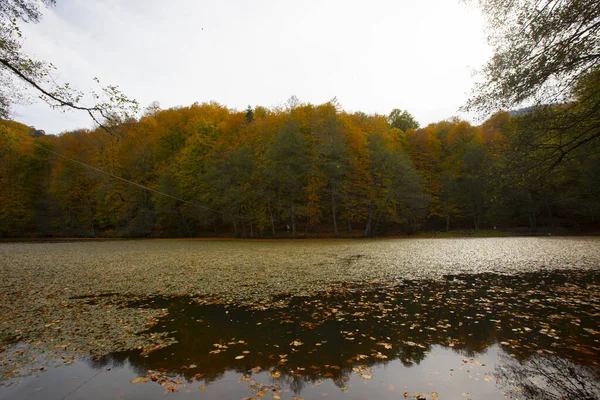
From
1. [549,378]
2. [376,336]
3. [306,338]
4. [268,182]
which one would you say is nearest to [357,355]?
[376,336]

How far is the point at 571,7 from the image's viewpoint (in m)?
6.66

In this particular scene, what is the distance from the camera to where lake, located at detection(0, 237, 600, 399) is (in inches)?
130

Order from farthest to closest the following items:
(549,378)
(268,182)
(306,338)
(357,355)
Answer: (268,182) → (306,338) → (357,355) → (549,378)

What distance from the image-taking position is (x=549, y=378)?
3289 millimetres

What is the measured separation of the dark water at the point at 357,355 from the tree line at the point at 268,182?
20.5 meters

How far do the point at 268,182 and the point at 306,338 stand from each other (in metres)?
26.3

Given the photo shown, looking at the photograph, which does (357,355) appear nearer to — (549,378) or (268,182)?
(549,378)

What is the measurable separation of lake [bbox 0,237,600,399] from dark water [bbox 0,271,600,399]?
0.02 meters

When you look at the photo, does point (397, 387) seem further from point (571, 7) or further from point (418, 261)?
point (418, 261)

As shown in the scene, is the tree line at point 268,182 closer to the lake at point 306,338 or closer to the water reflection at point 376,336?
the lake at point 306,338

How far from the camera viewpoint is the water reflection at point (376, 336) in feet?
11.6

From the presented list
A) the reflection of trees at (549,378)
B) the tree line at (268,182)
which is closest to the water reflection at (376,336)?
the reflection of trees at (549,378)

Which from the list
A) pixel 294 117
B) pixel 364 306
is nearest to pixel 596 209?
pixel 294 117

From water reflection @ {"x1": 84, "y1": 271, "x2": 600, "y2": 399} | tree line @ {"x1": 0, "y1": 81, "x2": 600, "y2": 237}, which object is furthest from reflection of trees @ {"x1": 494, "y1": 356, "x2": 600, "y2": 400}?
tree line @ {"x1": 0, "y1": 81, "x2": 600, "y2": 237}
